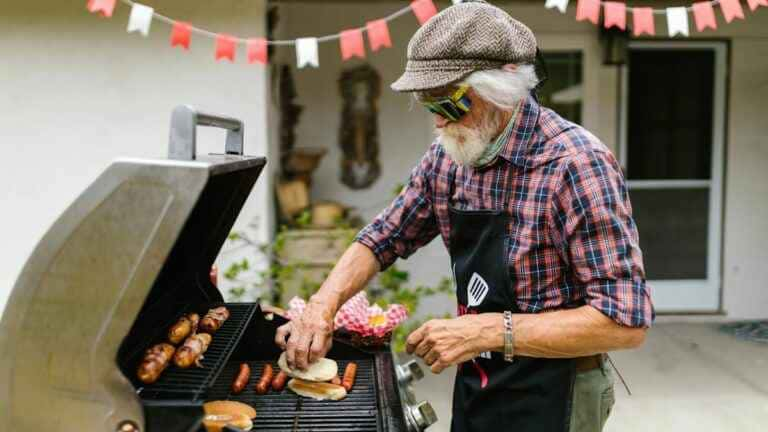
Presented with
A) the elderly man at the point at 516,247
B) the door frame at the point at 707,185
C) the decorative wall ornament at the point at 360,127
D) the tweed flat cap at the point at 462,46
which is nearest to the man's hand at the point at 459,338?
the elderly man at the point at 516,247

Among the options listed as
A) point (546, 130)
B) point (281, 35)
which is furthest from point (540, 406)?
point (281, 35)

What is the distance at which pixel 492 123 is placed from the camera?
1.74 metres

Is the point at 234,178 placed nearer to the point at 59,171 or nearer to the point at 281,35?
the point at 59,171

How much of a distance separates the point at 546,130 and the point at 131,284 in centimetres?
106

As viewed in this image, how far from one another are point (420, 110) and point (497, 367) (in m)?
4.26

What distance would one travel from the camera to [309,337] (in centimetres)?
189

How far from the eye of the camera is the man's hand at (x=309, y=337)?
1866 mm

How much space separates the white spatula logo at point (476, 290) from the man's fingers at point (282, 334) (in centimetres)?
54

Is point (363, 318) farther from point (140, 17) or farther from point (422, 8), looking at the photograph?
point (140, 17)

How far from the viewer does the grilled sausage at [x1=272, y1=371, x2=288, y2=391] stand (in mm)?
1929

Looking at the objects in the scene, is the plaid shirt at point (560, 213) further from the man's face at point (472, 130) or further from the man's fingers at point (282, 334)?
the man's fingers at point (282, 334)

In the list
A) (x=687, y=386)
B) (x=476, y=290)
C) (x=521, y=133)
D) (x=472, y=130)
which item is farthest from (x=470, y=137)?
(x=687, y=386)

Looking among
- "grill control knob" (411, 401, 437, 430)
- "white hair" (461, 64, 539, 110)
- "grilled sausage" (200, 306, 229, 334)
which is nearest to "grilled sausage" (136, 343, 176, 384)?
"grilled sausage" (200, 306, 229, 334)

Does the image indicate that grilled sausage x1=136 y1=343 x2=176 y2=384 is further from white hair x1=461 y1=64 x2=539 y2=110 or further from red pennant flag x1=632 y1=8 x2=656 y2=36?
red pennant flag x1=632 y1=8 x2=656 y2=36
